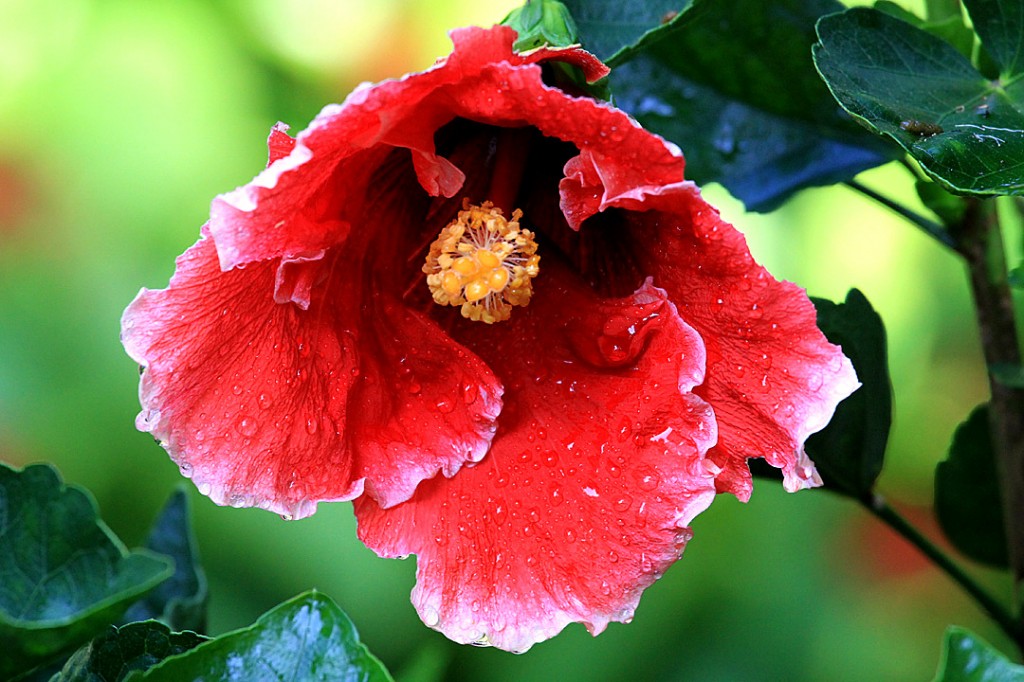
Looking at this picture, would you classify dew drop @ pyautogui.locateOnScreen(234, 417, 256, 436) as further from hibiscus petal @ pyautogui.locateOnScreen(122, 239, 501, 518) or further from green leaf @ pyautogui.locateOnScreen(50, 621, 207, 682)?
green leaf @ pyautogui.locateOnScreen(50, 621, 207, 682)

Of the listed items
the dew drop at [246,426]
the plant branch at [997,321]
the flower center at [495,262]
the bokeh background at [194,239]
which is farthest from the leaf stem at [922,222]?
the bokeh background at [194,239]

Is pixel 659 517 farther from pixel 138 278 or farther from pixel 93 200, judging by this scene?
pixel 93 200

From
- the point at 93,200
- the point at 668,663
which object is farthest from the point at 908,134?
the point at 93,200

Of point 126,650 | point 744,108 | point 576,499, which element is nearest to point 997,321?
point 744,108

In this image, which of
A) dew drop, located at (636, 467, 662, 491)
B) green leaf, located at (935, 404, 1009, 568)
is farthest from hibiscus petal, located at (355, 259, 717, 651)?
green leaf, located at (935, 404, 1009, 568)

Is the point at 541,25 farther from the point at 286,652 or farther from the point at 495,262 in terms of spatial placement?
the point at 286,652

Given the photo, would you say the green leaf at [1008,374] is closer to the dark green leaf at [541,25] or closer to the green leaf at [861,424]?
the green leaf at [861,424]
